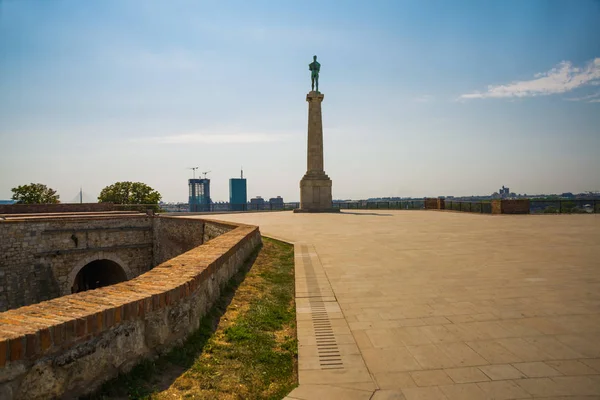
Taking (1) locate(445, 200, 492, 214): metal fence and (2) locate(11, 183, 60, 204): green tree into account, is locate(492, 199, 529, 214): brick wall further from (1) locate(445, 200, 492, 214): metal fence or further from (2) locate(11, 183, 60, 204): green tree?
(2) locate(11, 183, 60, 204): green tree

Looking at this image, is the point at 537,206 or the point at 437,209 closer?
the point at 537,206

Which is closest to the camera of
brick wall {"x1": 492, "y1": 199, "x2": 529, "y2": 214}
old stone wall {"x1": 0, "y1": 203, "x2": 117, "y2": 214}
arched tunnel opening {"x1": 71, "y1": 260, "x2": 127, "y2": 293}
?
arched tunnel opening {"x1": 71, "y1": 260, "x2": 127, "y2": 293}

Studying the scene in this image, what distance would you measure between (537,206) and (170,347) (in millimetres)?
28023

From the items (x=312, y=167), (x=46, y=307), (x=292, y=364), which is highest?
(x=312, y=167)

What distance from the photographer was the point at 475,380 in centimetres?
340

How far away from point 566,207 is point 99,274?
103ft

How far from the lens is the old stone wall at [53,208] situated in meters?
23.5

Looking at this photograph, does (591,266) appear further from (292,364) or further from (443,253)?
(292,364)

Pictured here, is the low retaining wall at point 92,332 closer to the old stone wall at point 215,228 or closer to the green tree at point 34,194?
the old stone wall at point 215,228

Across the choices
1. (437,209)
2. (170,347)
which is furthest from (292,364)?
(437,209)

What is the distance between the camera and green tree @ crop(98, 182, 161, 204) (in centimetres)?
3878

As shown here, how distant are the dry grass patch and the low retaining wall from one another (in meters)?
0.16

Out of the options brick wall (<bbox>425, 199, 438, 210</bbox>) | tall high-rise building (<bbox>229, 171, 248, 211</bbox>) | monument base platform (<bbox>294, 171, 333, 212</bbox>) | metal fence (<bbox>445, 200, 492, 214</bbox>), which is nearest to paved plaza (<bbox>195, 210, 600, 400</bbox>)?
metal fence (<bbox>445, 200, 492, 214</bbox>)

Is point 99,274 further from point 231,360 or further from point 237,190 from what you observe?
point 237,190
